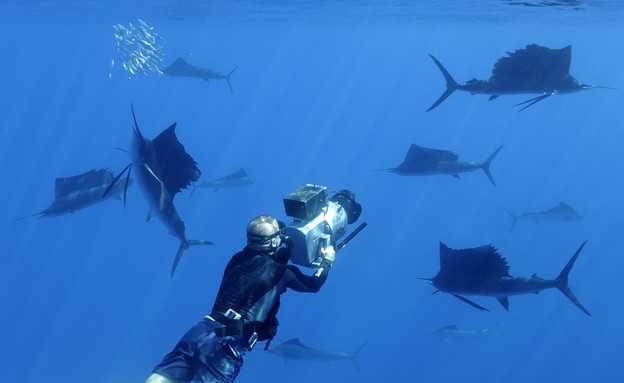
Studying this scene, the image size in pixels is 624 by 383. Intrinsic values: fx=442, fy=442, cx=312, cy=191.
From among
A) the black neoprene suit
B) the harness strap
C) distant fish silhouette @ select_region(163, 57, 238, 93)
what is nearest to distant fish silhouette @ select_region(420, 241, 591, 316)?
the black neoprene suit

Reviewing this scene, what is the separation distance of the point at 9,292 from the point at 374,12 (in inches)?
1001

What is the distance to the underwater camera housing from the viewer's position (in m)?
3.56

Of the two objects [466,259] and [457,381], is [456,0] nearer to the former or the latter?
[466,259]

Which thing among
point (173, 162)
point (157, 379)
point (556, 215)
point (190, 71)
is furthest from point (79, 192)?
point (556, 215)

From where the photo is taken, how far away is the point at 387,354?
19.5 m

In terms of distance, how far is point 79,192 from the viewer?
10.3 meters

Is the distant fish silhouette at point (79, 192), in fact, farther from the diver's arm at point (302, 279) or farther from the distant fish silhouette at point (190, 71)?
the distant fish silhouette at point (190, 71)

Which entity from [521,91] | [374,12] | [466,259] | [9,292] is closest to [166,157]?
[466,259]

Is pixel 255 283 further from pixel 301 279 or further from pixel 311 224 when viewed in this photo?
pixel 311 224

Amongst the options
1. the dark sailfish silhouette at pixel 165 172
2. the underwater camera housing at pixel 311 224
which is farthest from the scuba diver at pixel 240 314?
the dark sailfish silhouette at pixel 165 172

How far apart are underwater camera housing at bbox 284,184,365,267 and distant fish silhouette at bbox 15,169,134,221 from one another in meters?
7.71

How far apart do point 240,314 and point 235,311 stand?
0.04m

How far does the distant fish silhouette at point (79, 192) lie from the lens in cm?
1018

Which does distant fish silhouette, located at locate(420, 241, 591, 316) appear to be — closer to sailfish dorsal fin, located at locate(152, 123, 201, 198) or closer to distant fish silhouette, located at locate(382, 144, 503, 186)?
sailfish dorsal fin, located at locate(152, 123, 201, 198)
